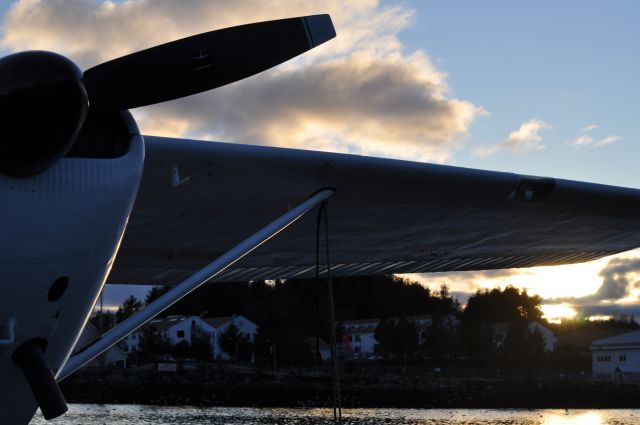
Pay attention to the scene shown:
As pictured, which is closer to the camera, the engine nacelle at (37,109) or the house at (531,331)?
the engine nacelle at (37,109)

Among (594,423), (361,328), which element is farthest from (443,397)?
(361,328)

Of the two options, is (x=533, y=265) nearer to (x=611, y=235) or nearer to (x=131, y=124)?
(x=611, y=235)

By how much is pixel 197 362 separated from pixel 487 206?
311 feet

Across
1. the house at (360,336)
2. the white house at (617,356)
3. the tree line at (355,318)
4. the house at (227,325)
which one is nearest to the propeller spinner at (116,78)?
the tree line at (355,318)

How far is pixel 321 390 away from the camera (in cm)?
7744

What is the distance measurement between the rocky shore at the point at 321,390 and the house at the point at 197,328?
22879 millimetres

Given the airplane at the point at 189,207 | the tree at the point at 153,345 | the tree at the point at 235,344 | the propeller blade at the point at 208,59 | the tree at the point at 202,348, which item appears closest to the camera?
the airplane at the point at 189,207

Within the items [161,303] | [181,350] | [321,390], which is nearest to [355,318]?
[181,350]

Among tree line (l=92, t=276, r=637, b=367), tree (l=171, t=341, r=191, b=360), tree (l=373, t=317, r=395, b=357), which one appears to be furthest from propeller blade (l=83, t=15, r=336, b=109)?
tree (l=171, t=341, r=191, b=360)

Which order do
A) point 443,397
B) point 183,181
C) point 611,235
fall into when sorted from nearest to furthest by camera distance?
1. point 183,181
2. point 611,235
3. point 443,397

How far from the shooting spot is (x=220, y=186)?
8.72 m

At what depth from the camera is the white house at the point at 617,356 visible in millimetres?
107000

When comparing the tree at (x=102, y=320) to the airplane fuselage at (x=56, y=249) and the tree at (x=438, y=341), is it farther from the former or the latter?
the tree at (x=438, y=341)

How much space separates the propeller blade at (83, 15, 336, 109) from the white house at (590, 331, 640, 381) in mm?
104382
